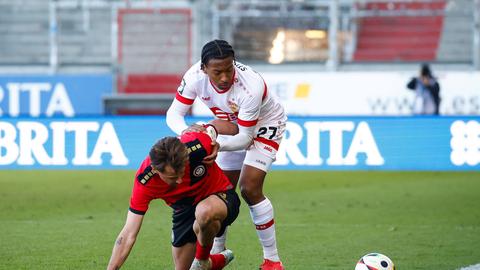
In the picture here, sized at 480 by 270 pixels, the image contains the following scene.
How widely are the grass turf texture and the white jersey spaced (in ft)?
4.41

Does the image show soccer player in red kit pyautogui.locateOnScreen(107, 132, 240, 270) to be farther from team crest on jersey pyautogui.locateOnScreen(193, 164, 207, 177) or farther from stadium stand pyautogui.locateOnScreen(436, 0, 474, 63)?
stadium stand pyautogui.locateOnScreen(436, 0, 474, 63)

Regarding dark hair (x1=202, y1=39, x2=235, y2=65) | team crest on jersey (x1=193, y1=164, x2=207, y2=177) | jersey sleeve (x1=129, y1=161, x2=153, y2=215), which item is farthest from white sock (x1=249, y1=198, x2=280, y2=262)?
jersey sleeve (x1=129, y1=161, x2=153, y2=215)

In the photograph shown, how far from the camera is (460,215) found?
12.5 meters

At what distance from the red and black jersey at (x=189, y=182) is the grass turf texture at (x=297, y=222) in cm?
129

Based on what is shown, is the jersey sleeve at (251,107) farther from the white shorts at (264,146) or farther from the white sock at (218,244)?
the white sock at (218,244)

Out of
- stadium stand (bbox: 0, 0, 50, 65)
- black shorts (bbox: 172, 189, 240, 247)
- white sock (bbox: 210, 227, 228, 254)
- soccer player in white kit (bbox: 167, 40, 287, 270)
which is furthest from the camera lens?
stadium stand (bbox: 0, 0, 50, 65)

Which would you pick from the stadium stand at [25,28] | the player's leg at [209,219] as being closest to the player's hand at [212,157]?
the player's leg at [209,219]

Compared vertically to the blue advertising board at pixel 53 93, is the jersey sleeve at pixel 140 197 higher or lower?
higher

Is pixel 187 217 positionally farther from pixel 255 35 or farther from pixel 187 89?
pixel 255 35

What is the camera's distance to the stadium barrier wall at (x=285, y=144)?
13.8 m

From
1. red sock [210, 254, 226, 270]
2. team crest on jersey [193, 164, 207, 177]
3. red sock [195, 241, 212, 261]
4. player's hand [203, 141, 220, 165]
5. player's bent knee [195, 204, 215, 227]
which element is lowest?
red sock [210, 254, 226, 270]

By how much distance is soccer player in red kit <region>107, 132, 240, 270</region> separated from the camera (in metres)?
6.89

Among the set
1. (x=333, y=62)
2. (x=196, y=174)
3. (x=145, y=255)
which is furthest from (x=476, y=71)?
(x=196, y=174)

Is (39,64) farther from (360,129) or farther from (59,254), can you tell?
(59,254)
